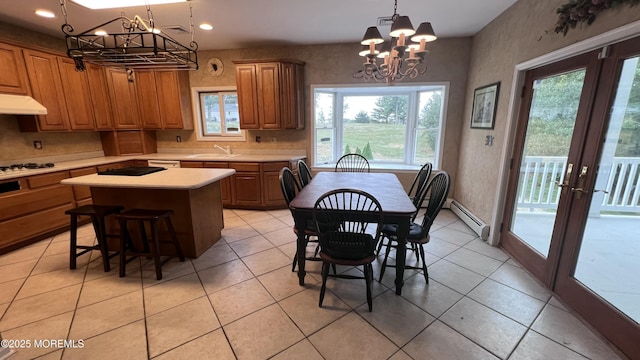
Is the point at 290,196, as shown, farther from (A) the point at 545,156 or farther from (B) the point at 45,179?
(B) the point at 45,179

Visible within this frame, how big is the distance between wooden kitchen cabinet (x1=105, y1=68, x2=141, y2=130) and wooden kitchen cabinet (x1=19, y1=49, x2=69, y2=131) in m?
0.69

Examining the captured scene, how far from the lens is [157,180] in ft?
8.18

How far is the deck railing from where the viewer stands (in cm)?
164

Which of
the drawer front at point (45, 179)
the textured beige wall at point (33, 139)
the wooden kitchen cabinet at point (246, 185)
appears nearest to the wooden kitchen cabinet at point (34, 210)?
the drawer front at point (45, 179)

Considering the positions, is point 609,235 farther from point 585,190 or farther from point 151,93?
point 151,93

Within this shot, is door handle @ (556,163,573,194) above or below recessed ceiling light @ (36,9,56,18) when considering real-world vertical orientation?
below

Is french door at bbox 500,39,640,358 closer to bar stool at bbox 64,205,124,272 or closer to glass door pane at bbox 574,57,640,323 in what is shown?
glass door pane at bbox 574,57,640,323

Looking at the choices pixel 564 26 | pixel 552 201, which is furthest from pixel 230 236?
pixel 564 26

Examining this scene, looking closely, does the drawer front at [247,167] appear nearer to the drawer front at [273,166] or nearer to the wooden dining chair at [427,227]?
the drawer front at [273,166]

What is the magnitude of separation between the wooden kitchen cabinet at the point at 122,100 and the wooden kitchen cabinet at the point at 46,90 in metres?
0.69

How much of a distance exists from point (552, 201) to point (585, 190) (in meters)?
0.42

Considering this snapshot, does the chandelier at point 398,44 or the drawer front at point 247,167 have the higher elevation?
the chandelier at point 398,44

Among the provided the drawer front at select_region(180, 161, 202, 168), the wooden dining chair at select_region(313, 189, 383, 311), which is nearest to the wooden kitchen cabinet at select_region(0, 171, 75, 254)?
the drawer front at select_region(180, 161, 202, 168)

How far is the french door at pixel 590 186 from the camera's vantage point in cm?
166
